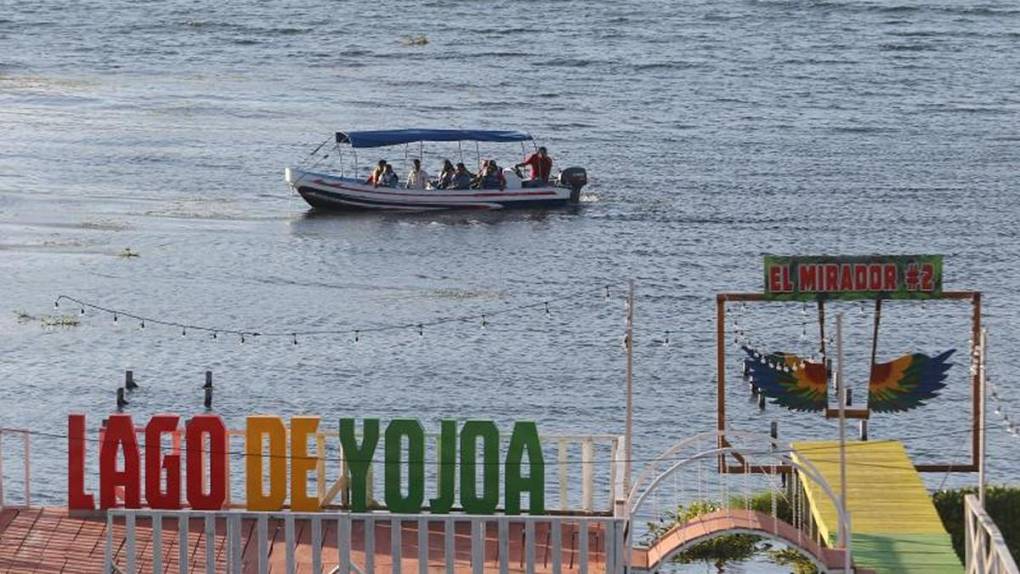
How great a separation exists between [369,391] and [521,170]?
25058mm

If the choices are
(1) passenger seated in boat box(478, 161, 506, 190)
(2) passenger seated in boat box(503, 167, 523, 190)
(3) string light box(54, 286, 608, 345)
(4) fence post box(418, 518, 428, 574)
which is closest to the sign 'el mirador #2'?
(4) fence post box(418, 518, 428, 574)

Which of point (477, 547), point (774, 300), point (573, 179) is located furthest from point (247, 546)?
point (573, 179)

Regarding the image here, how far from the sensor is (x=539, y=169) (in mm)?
72312

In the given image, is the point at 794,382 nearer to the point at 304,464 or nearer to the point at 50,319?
the point at 304,464

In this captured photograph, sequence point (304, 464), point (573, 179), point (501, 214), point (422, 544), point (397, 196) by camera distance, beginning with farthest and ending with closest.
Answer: point (573, 179)
point (501, 214)
point (397, 196)
point (304, 464)
point (422, 544)

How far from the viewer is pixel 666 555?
91.7 ft

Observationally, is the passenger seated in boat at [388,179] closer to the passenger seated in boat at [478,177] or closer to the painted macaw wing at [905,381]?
the passenger seated in boat at [478,177]

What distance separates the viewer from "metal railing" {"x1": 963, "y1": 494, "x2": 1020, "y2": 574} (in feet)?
84.6

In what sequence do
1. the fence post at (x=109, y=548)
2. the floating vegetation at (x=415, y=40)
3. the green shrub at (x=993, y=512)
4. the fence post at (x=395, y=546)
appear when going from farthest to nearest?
the floating vegetation at (x=415, y=40)
the green shrub at (x=993, y=512)
the fence post at (x=395, y=546)
the fence post at (x=109, y=548)

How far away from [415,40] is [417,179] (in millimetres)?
45437

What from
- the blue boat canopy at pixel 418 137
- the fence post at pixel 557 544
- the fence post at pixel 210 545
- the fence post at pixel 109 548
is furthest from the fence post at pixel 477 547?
the blue boat canopy at pixel 418 137

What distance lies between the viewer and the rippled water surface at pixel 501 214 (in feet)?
167

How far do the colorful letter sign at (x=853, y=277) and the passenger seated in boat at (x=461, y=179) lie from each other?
40609 millimetres

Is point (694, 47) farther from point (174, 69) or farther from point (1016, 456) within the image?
point (1016, 456)
